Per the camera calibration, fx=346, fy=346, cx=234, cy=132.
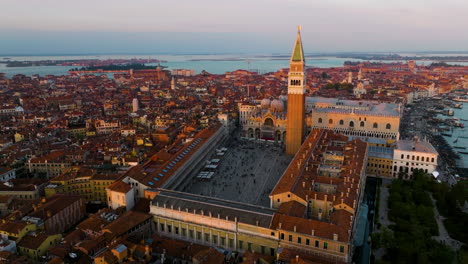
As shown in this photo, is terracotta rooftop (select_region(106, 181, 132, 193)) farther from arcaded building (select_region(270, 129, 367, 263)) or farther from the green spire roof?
the green spire roof

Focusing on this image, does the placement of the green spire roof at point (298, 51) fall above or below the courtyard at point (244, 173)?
above

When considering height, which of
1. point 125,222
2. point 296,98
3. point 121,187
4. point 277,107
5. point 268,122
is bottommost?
point 125,222

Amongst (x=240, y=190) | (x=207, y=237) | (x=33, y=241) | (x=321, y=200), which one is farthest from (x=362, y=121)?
(x=33, y=241)

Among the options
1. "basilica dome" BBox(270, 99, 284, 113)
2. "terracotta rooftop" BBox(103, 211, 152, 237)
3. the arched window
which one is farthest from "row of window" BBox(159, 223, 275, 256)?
"basilica dome" BBox(270, 99, 284, 113)

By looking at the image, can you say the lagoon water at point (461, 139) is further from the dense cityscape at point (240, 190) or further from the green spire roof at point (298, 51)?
the green spire roof at point (298, 51)

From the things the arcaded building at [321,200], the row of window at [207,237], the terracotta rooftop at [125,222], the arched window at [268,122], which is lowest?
the row of window at [207,237]

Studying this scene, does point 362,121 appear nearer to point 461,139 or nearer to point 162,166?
point 461,139

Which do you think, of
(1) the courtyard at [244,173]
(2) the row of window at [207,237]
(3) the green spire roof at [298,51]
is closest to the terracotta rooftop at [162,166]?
(1) the courtyard at [244,173]
